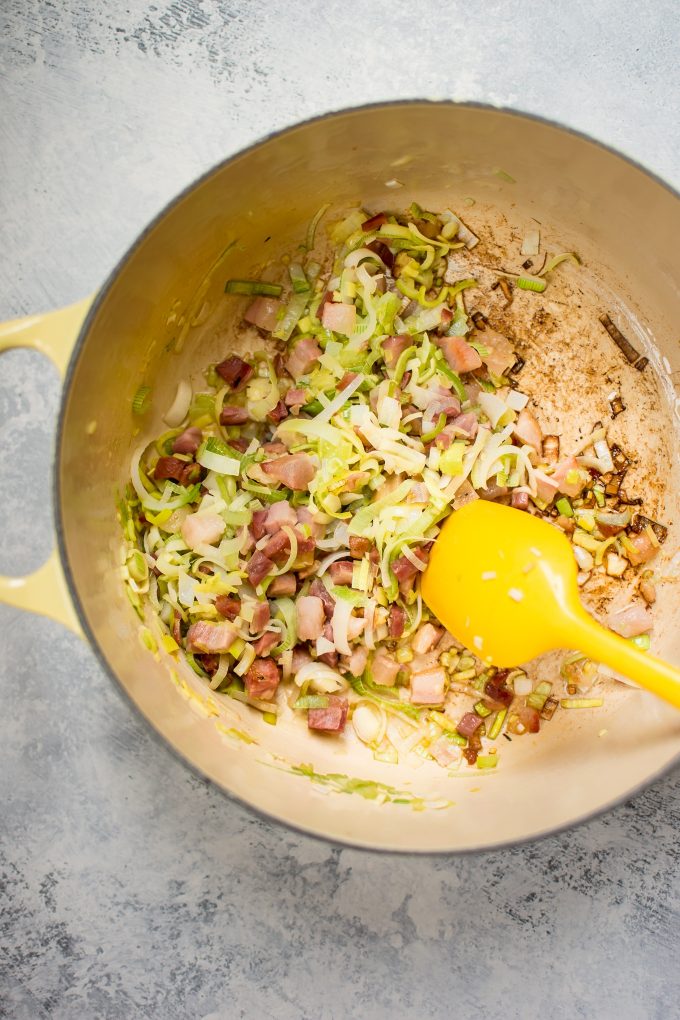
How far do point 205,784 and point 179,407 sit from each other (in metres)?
0.79

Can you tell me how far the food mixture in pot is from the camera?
62.5 inches

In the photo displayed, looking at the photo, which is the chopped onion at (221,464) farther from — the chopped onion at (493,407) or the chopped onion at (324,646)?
the chopped onion at (493,407)

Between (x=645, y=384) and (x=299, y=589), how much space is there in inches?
34.0

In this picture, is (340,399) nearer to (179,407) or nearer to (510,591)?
(179,407)

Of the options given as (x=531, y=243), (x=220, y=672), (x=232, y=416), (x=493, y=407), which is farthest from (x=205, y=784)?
(x=531, y=243)

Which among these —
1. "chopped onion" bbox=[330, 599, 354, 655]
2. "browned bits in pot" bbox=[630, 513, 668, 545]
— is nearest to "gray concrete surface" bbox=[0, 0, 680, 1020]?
"chopped onion" bbox=[330, 599, 354, 655]

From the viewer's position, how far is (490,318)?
1703 millimetres

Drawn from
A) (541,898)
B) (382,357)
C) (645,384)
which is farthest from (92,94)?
(541,898)

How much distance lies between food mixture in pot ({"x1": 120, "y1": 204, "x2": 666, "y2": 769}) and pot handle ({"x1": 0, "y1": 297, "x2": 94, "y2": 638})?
0.24 metres

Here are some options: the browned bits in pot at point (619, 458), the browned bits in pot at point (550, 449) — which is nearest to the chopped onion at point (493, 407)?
the browned bits in pot at point (550, 449)

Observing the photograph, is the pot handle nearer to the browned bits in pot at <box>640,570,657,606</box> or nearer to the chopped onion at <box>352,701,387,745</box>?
the chopped onion at <box>352,701,387,745</box>

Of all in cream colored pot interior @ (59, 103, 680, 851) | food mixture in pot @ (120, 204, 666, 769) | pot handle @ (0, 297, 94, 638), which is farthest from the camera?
food mixture in pot @ (120, 204, 666, 769)

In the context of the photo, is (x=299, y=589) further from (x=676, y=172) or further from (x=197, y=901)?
(x=676, y=172)

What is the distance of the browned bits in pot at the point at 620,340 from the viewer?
1.69 meters
